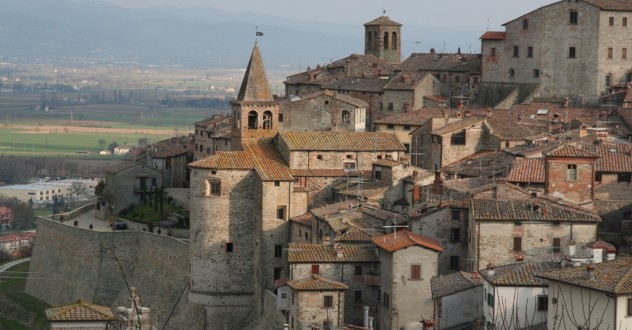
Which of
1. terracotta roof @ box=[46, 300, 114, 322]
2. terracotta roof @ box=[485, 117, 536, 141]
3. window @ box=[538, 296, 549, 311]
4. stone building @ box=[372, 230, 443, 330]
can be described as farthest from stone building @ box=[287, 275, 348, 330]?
terracotta roof @ box=[485, 117, 536, 141]

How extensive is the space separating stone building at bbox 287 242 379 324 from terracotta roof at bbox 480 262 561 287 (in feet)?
18.1

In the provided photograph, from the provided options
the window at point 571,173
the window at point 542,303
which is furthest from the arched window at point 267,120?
the window at point 542,303

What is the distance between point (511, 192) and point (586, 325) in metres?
14.1

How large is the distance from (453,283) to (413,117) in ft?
77.1

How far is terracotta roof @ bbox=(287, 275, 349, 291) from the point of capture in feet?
146

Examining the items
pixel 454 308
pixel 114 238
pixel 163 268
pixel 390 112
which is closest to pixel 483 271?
pixel 454 308

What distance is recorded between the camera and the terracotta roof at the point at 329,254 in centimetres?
4700

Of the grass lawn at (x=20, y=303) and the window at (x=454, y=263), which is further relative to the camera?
the grass lawn at (x=20, y=303)

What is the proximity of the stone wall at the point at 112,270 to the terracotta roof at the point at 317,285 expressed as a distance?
9.77 meters

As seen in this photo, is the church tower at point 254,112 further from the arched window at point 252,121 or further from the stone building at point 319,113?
the stone building at point 319,113

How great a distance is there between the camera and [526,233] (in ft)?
148

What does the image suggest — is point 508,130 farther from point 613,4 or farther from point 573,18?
point 613,4

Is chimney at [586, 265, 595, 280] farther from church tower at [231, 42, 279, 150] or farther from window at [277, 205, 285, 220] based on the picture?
church tower at [231, 42, 279, 150]

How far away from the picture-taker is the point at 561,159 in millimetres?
49375
